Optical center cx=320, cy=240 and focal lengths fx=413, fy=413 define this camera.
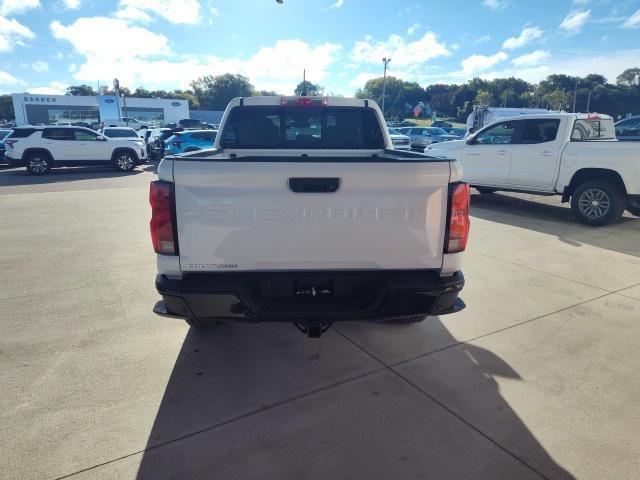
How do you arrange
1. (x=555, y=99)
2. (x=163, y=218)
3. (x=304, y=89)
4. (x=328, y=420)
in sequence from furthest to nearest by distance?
(x=555, y=99) < (x=304, y=89) < (x=328, y=420) < (x=163, y=218)

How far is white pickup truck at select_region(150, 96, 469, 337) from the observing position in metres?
2.48

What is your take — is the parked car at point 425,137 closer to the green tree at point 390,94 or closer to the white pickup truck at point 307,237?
the white pickup truck at point 307,237

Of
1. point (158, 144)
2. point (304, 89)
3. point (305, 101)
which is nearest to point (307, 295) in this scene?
point (305, 101)

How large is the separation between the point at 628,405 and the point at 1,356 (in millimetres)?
4686

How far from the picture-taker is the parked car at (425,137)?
2356 cm

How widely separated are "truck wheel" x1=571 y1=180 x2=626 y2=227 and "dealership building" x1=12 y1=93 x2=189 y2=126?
68872 mm

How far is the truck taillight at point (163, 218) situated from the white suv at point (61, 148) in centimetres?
1608

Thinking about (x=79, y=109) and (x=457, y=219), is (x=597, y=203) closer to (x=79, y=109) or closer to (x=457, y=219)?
(x=457, y=219)

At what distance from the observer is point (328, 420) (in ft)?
8.59

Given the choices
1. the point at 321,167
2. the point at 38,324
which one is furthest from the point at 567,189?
the point at 38,324

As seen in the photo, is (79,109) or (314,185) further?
(79,109)

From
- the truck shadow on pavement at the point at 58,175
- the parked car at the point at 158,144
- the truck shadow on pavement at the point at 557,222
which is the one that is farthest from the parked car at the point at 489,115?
the truck shadow on pavement at the point at 58,175

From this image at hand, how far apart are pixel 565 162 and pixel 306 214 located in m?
7.30

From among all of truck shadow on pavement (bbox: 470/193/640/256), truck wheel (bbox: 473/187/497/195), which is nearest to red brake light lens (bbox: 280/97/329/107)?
truck shadow on pavement (bbox: 470/193/640/256)
